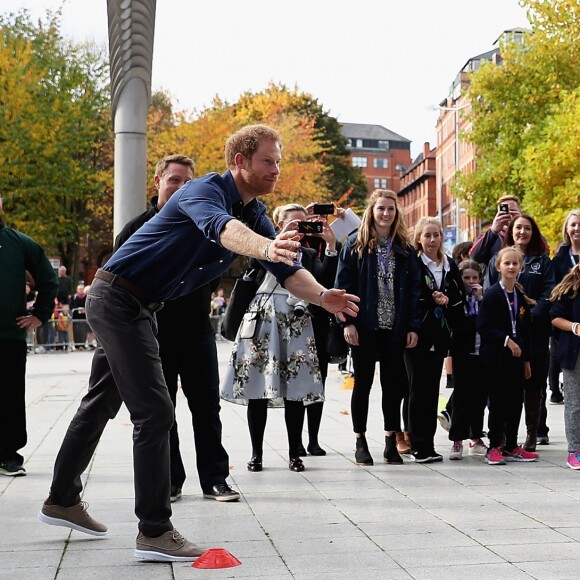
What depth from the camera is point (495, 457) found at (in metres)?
8.68

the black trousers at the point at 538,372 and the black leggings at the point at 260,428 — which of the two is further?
the black trousers at the point at 538,372

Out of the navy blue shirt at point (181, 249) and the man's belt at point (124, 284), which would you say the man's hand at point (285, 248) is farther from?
the man's belt at point (124, 284)

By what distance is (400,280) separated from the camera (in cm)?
873

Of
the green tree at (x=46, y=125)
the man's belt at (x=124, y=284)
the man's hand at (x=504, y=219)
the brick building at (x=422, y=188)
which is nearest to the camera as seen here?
the man's belt at (x=124, y=284)

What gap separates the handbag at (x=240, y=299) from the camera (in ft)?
27.8

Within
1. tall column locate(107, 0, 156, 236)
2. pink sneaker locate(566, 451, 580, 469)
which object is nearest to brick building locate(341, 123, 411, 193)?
tall column locate(107, 0, 156, 236)

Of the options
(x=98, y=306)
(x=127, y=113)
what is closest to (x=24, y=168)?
(x=127, y=113)

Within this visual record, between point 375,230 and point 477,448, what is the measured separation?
7.06 feet

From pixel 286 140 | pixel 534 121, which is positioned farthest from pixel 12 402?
pixel 286 140

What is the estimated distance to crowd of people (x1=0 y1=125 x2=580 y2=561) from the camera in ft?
18.4

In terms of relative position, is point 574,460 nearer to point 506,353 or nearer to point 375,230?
point 506,353

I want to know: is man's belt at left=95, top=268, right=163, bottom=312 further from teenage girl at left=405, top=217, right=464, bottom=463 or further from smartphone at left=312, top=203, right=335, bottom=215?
teenage girl at left=405, top=217, right=464, bottom=463

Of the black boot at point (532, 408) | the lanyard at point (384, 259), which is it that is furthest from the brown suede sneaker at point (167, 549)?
the black boot at point (532, 408)

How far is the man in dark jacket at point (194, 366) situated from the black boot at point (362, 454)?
172 cm
